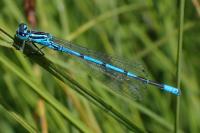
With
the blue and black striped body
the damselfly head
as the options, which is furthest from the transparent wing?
the damselfly head

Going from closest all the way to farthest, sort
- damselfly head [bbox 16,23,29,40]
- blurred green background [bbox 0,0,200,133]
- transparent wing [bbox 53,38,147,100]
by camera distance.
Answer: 1. damselfly head [bbox 16,23,29,40]
2. transparent wing [bbox 53,38,147,100]
3. blurred green background [bbox 0,0,200,133]

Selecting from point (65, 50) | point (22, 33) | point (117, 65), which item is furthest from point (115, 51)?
point (22, 33)

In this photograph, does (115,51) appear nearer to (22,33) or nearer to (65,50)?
(65,50)

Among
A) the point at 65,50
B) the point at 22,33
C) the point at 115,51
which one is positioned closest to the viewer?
the point at 22,33

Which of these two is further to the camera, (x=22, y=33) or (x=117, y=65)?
(x=117, y=65)

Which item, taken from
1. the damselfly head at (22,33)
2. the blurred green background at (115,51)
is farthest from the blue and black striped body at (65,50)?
the blurred green background at (115,51)

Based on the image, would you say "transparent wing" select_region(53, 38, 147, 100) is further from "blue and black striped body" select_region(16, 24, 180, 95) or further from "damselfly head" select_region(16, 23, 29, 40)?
"damselfly head" select_region(16, 23, 29, 40)

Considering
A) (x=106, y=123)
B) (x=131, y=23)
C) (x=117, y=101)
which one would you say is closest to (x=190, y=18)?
(x=131, y=23)

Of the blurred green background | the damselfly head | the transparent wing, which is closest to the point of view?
the damselfly head

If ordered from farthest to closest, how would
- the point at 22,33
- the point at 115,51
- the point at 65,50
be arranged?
1. the point at 115,51
2. the point at 65,50
3. the point at 22,33
